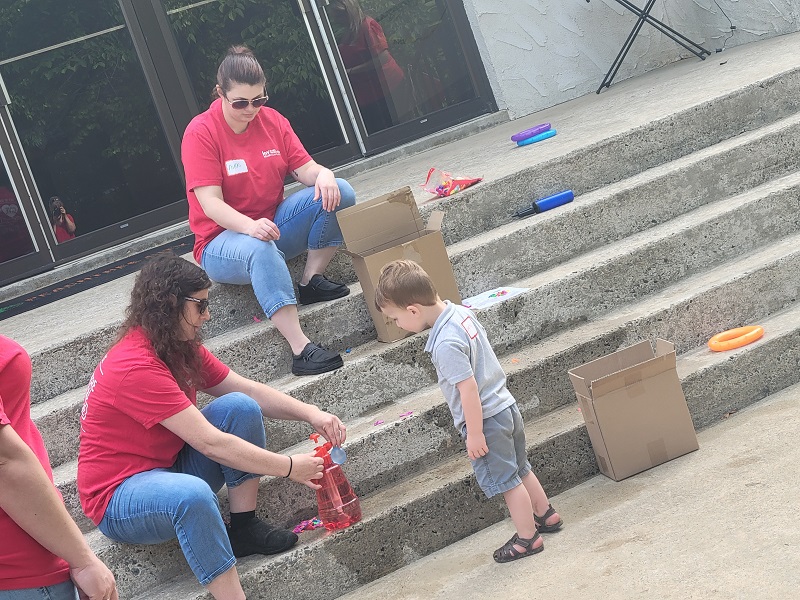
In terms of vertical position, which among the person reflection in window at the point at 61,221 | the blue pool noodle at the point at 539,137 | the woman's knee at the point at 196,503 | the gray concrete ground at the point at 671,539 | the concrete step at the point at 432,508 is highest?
the person reflection in window at the point at 61,221

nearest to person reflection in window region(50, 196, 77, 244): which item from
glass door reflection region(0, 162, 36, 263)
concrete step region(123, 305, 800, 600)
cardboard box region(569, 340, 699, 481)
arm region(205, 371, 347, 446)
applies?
glass door reflection region(0, 162, 36, 263)

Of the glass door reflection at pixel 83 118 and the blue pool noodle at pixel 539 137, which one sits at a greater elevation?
the glass door reflection at pixel 83 118

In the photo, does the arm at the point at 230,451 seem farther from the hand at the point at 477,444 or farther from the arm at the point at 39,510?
the arm at the point at 39,510

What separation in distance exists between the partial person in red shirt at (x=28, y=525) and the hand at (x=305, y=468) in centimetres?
122

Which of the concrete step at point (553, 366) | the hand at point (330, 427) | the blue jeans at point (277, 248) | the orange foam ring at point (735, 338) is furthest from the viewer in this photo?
the blue jeans at point (277, 248)

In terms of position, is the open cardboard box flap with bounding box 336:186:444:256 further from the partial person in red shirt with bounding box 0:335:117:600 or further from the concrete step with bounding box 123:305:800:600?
the partial person in red shirt with bounding box 0:335:117:600

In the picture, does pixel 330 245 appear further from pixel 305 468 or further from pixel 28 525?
pixel 28 525

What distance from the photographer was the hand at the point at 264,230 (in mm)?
4184

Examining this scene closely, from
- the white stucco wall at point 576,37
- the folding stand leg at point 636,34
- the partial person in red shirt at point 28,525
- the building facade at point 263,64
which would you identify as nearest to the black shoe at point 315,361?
the partial person in red shirt at point 28,525

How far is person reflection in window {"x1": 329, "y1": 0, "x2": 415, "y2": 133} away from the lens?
7.55 meters

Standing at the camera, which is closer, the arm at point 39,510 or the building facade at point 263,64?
the arm at point 39,510

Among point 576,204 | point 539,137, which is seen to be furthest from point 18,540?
point 539,137

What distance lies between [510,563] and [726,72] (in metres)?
4.16

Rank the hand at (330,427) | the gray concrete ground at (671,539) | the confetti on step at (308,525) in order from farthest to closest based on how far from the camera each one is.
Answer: the confetti on step at (308,525)
the hand at (330,427)
the gray concrete ground at (671,539)
